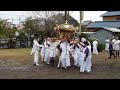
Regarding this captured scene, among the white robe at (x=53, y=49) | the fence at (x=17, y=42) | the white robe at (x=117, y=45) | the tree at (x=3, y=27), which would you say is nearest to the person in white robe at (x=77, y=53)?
the white robe at (x=53, y=49)

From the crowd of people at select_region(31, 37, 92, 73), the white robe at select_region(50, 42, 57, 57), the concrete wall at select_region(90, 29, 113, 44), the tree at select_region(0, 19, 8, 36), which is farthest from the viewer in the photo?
the concrete wall at select_region(90, 29, 113, 44)

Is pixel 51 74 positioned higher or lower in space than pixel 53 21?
lower

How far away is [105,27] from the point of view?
96.4 feet

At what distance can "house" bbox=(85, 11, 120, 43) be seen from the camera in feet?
84.6

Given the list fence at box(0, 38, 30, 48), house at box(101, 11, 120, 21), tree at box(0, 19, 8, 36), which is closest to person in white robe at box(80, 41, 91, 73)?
fence at box(0, 38, 30, 48)

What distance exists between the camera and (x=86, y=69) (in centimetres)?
1136

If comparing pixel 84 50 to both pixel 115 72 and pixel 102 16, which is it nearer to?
pixel 115 72

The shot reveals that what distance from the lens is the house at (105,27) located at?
84.6 feet

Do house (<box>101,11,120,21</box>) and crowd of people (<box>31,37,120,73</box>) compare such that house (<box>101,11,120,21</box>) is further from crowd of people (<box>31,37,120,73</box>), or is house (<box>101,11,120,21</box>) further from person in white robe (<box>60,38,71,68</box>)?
person in white robe (<box>60,38,71,68</box>)

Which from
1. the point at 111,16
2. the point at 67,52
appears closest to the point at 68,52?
the point at 67,52
